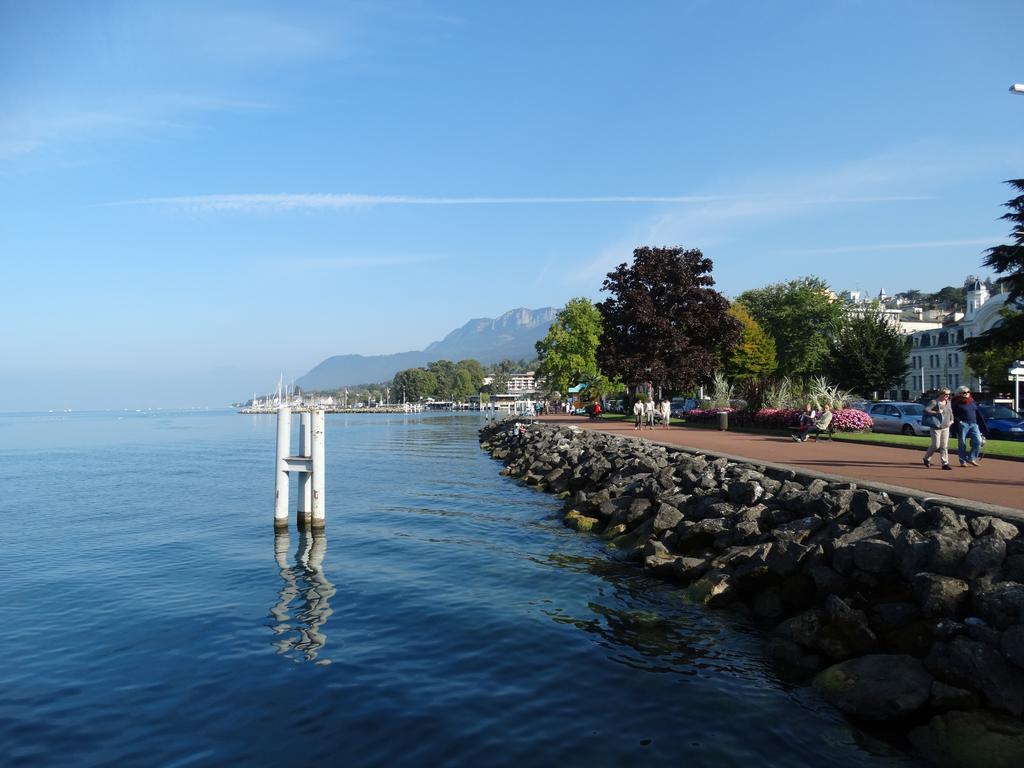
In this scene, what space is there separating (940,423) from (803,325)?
62.4 meters

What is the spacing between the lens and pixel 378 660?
8.29m

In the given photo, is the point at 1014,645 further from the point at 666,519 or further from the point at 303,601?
the point at 303,601

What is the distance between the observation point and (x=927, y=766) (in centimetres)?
600

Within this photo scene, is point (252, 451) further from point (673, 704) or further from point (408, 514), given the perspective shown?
point (673, 704)

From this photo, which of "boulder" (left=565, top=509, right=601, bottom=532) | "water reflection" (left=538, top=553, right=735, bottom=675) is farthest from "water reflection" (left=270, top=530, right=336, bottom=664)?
"boulder" (left=565, top=509, right=601, bottom=532)

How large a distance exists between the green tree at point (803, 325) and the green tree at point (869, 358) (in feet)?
39.1

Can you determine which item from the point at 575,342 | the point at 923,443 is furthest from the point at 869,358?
the point at 923,443

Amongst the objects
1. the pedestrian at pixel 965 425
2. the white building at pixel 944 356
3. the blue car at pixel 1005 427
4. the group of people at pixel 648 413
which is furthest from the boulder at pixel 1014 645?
the white building at pixel 944 356

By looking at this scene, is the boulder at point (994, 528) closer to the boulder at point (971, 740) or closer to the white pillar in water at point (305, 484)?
the boulder at point (971, 740)

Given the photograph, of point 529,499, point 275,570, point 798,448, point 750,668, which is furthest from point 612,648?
point 798,448

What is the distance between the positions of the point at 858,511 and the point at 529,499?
12536mm

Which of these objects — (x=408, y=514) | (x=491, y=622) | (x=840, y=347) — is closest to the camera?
(x=491, y=622)

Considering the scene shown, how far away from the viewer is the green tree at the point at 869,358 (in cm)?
5672

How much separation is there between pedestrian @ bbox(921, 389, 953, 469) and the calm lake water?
8.30 meters
